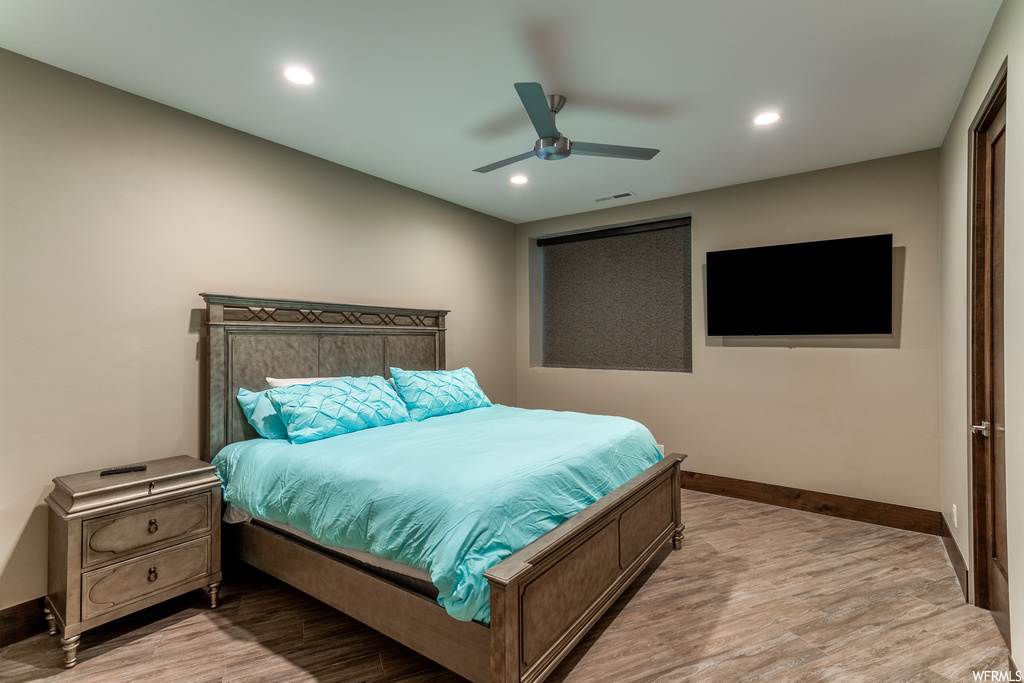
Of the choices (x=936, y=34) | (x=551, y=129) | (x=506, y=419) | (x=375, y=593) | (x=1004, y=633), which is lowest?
(x=1004, y=633)

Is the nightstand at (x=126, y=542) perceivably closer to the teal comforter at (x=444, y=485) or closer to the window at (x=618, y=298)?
the teal comforter at (x=444, y=485)

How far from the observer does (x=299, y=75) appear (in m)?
2.41

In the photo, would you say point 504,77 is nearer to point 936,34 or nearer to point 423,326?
point 936,34

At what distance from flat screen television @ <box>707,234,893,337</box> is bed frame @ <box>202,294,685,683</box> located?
1.66 metres

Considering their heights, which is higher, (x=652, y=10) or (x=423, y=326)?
(x=652, y=10)

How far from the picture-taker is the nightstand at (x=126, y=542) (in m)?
2.06

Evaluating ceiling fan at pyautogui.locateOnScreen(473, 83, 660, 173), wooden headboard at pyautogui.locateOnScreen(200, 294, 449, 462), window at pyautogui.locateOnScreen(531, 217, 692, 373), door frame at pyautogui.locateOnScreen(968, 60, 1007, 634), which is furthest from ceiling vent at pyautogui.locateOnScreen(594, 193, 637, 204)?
door frame at pyautogui.locateOnScreen(968, 60, 1007, 634)

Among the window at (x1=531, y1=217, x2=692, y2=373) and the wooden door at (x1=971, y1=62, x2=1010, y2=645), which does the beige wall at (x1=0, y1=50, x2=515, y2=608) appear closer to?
the window at (x1=531, y1=217, x2=692, y2=373)

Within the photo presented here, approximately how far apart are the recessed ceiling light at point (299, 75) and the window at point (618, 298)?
325 centimetres

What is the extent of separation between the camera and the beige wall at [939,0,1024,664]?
5.47 ft

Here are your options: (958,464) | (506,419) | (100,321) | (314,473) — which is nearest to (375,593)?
(314,473)

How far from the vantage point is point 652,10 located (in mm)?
1953

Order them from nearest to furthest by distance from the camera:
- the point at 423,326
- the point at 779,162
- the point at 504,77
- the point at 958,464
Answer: the point at 504,77 < the point at 958,464 < the point at 779,162 < the point at 423,326

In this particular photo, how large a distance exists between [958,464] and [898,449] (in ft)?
2.57
